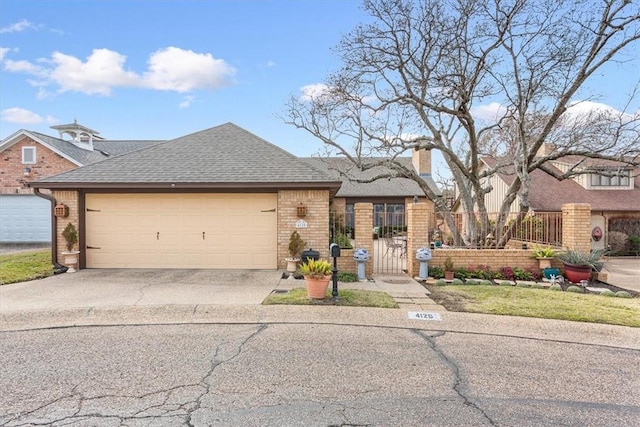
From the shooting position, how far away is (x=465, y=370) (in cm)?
431

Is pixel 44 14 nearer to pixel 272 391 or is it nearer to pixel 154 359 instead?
pixel 154 359

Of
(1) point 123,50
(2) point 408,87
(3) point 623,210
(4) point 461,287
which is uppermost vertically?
(1) point 123,50

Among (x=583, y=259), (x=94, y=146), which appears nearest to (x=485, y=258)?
(x=583, y=259)

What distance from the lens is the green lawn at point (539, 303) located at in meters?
6.57

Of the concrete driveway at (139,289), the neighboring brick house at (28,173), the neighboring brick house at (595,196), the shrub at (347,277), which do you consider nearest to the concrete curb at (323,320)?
the concrete driveway at (139,289)

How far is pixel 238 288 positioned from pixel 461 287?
17.2 feet

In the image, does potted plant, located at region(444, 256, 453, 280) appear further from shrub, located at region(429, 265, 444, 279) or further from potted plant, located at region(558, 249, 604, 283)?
potted plant, located at region(558, 249, 604, 283)

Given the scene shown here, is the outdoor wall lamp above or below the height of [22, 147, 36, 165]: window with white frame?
below

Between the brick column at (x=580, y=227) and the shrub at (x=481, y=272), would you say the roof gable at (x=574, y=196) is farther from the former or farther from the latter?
the shrub at (x=481, y=272)

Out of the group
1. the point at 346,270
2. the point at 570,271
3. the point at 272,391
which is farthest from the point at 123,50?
the point at 570,271

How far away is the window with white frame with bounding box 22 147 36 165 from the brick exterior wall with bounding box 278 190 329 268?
16.0 meters

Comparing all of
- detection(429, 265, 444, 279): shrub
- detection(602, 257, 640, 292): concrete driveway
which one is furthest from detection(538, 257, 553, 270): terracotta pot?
detection(429, 265, 444, 279): shrub

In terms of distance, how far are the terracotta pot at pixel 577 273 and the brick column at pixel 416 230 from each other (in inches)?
148

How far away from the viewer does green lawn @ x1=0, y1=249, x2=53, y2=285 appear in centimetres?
943
